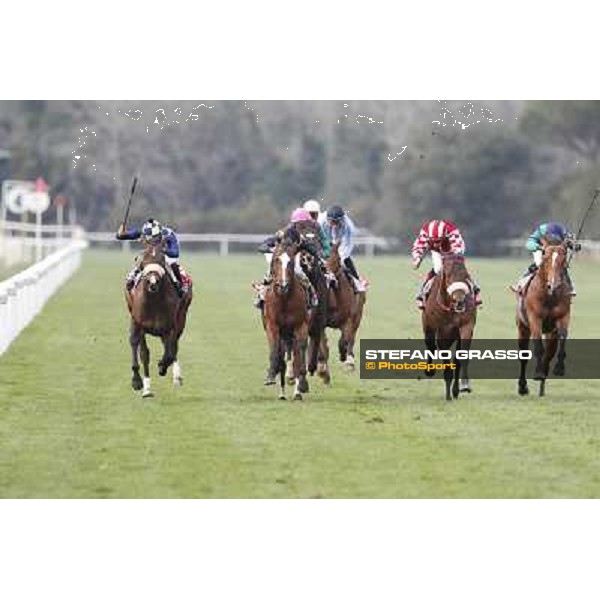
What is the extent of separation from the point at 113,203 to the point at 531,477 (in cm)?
9237

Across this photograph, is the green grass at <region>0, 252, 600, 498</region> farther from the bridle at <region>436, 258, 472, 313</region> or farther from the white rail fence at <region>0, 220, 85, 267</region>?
the white rail fence at <region>0, 220, 85, 267</region>

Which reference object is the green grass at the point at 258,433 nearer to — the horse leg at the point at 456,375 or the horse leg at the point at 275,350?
the horse leg at the point at 456,375

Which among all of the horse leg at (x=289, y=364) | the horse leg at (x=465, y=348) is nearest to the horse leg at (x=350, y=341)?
the horse leg at (x=289, y=364)

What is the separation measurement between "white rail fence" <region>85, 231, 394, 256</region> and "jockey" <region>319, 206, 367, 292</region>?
64.4 meters

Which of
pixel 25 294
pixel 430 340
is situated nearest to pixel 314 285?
pixel 430 340

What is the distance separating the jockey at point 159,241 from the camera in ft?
66.0

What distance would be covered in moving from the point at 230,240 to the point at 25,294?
60510 mm

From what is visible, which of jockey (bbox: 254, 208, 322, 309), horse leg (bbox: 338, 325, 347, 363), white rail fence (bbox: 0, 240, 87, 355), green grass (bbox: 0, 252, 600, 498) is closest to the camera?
green grass (bbox: 0, 252, 600, 498)

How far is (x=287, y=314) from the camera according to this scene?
19.8 meters

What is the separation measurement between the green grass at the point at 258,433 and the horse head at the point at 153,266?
1172mm

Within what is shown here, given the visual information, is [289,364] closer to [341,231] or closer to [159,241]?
[159,241]

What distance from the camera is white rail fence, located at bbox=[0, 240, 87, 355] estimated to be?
27.0 meters

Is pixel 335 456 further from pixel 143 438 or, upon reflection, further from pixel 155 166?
pixel 155 166

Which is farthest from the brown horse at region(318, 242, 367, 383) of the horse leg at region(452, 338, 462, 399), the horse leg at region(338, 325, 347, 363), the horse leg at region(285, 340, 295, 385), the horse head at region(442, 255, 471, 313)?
the horse head at region(442, 255, 471, 313)
